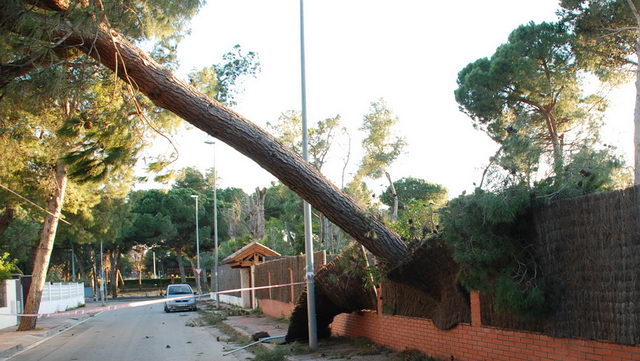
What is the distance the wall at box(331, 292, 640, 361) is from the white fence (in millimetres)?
24110

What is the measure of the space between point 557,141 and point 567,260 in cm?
159

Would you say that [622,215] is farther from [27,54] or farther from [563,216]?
[27,54]

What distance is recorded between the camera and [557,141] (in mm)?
7715

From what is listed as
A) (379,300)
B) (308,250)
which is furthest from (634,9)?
(308,250)

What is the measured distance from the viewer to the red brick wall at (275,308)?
71.9 ft

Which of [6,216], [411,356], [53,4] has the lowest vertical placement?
[411,356]

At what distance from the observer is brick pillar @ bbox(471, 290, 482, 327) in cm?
913

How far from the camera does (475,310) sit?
927 centimetres

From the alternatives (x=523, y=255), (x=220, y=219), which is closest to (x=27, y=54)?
(x=523, y=255)

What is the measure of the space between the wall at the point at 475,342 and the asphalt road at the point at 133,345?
11.8 feet

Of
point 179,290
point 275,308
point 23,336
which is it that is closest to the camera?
point 23,336

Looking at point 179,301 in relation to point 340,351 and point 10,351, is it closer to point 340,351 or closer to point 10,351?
point 10,351

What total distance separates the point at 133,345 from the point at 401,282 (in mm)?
9998

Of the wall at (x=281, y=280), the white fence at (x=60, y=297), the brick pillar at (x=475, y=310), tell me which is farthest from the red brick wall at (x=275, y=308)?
the white fence at (x=60, y=297)
